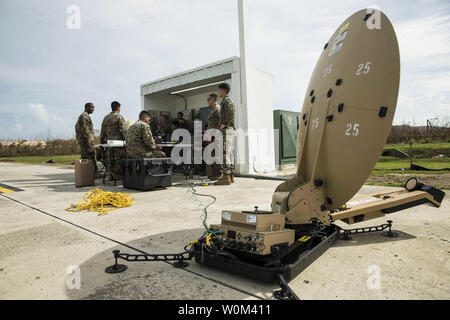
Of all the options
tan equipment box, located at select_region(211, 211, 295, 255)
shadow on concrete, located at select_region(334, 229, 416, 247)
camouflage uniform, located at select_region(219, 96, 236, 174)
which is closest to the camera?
tan equipment box, located at select_region(211, 211, 295, 255)

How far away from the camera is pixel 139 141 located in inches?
247

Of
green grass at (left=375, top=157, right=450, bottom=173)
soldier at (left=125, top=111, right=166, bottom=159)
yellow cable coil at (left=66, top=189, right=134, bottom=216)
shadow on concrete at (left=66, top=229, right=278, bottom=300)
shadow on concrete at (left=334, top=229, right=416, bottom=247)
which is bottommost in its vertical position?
shadow on concrete at (left=334, top=229, right=416, bottom=247)

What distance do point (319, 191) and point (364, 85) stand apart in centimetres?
90

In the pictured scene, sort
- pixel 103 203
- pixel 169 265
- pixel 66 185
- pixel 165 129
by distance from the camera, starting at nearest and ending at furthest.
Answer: pixel 169 265 → pixel 103 203 → pixel 66 185 → pixel 165 129

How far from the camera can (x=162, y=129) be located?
9969 mm

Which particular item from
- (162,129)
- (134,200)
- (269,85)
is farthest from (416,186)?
(162,129)

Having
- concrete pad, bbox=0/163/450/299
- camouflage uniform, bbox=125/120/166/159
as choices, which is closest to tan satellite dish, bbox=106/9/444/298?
concrete pad, bbox=0/163/450/299

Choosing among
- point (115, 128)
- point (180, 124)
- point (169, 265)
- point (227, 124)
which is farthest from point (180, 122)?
point (169, 265)

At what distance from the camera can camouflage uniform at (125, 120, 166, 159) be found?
6195 mm

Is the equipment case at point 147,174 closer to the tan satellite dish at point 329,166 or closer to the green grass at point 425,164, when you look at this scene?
the tan satellite dish at point 329,166

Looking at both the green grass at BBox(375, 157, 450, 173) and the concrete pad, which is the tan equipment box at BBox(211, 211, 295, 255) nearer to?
the concrete pad

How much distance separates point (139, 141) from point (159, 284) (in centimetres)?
489

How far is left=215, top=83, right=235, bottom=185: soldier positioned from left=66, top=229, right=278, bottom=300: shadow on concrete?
413 centimetres

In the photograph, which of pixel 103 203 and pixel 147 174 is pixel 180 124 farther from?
pixel 103 203
